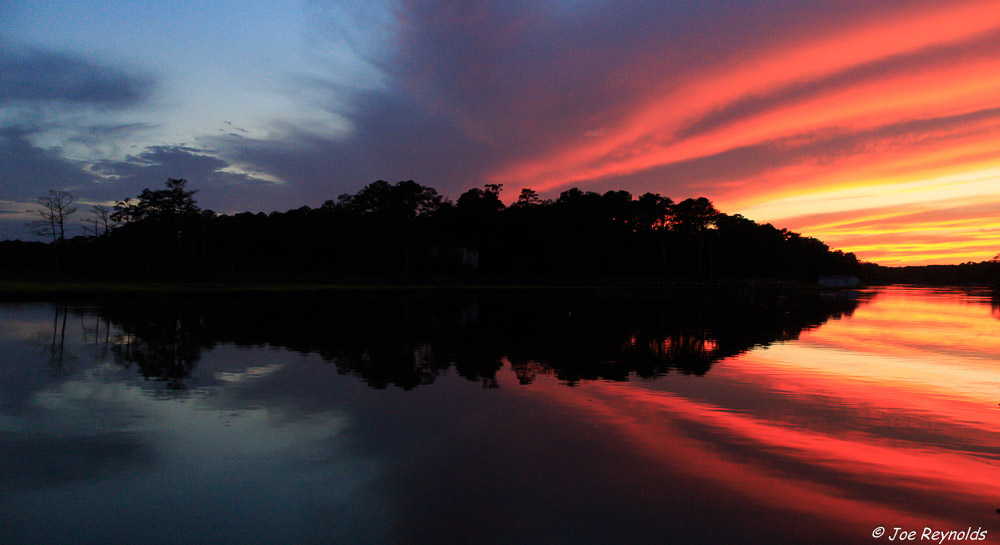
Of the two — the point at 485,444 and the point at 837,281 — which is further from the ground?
the point at 837,281

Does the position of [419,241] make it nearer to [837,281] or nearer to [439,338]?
[439,338]

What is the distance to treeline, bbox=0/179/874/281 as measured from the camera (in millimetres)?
79750

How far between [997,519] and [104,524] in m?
10.6

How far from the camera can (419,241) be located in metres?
93.3

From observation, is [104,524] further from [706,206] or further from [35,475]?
[706,206]

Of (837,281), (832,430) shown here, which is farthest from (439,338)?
(837,281)

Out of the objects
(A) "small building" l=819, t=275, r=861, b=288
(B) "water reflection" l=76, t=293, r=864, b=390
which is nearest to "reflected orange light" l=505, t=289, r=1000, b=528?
(B) "water reflection" l=76, t=293, r=864, b=390

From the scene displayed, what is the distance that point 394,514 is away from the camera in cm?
634

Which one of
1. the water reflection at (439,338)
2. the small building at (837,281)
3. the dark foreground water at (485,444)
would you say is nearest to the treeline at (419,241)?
the small building at (837,281)

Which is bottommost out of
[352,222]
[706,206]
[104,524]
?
[104,524]

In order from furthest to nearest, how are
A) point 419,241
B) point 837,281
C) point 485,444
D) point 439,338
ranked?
point 837,281 → point 419,241 → point 439,338 → point 485,444

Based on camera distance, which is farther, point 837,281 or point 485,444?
point 837,281

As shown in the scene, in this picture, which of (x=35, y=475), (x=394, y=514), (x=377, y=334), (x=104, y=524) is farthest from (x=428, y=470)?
(x=377, y=334)

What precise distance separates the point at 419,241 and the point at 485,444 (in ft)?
282
